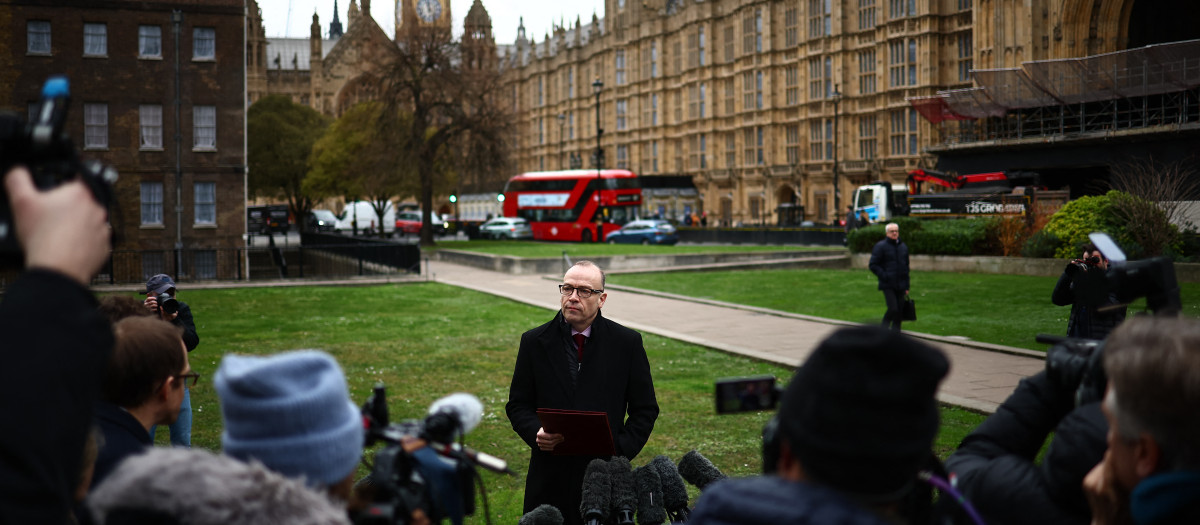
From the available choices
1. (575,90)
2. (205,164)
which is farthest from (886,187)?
(575,90)

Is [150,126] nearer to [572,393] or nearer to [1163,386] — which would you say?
[572,393]

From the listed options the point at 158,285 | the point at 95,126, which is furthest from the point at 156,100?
the point at 158,285

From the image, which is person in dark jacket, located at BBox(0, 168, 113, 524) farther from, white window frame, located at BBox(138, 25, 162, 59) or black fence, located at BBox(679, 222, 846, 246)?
black fence, located at BBox(679, 222, 846, 246)

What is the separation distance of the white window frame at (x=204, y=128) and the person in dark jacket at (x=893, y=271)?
2562 centimetres

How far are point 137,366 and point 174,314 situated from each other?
3674 mm

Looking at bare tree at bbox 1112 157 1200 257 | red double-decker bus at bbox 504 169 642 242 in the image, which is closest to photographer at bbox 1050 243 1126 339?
bare tree at bbox 1112 157 1200 257

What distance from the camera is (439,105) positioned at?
41.4 metres

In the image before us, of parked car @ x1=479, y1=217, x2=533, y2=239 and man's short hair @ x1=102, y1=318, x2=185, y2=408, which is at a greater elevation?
parked car @ x1=479, y1=217, x2=533, y2=239

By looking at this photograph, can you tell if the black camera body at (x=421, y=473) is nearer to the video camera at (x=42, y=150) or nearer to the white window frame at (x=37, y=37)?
the video camera at (x=42, y=150)

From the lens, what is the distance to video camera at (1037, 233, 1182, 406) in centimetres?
227

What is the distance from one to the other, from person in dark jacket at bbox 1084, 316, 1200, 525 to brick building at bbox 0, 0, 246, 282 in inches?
1167

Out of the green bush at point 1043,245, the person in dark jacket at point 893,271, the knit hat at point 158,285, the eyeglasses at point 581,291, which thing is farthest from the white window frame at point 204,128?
the eyeglasses at point 581,291

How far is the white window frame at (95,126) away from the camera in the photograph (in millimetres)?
30141

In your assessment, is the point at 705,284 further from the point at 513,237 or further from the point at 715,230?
the point at 513,237
